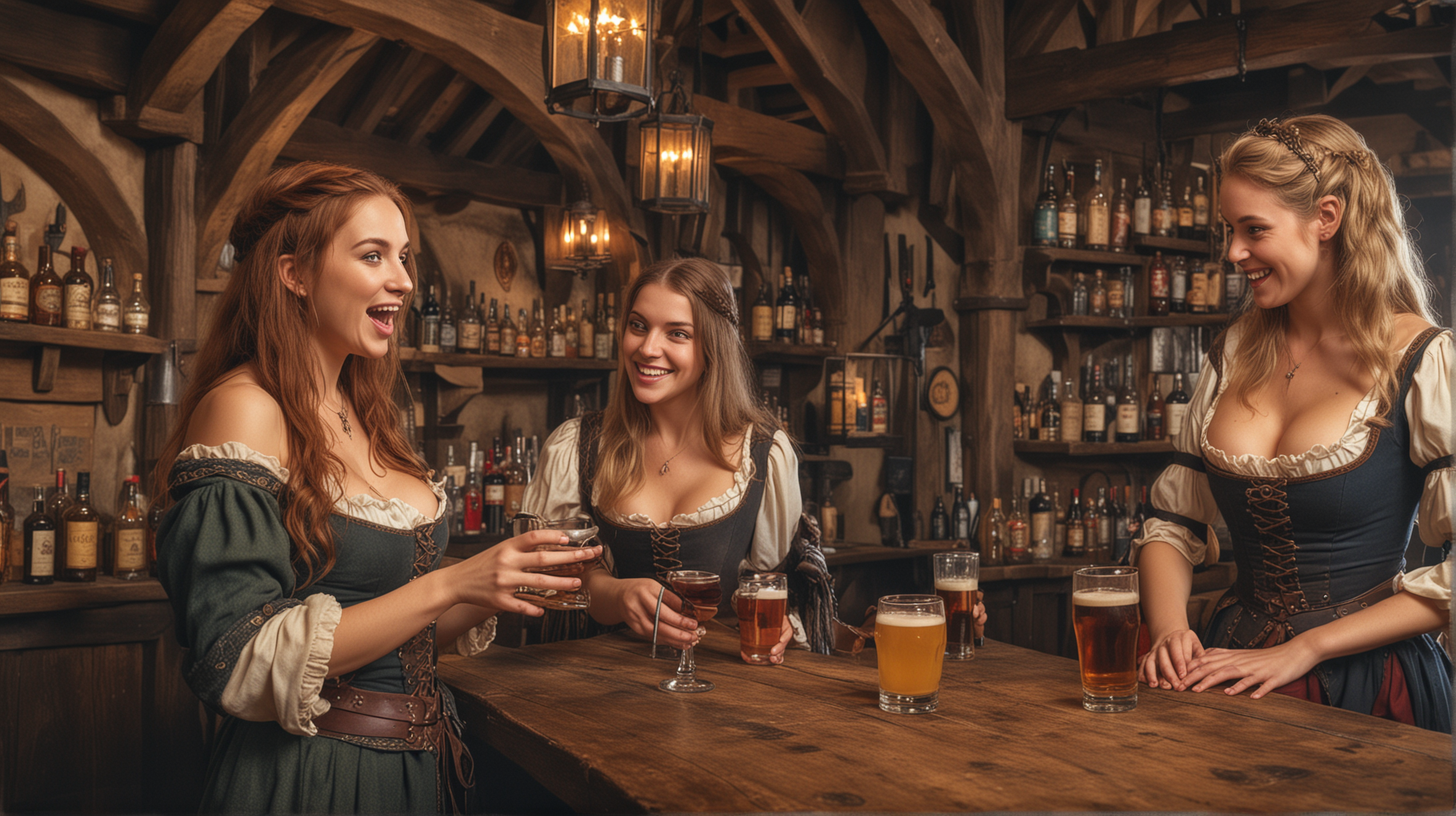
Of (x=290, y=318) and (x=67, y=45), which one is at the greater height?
(x=67, y=45)

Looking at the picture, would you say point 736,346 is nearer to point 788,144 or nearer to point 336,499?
point 336,499

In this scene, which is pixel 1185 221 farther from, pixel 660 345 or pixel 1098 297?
pixel 660 345

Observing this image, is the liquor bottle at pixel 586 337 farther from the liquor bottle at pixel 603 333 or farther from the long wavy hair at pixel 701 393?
the long wavy hair at pixel 701 393

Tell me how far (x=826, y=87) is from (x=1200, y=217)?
2282 millimetres

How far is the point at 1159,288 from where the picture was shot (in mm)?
5098

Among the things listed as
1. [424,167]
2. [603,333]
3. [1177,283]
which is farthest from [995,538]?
[424,167]

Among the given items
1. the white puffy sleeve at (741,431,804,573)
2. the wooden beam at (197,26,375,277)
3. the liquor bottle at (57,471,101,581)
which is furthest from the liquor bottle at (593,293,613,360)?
the white puffy sleeve at (741,431,804,573)

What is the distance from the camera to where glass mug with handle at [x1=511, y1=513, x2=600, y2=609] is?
137 cm

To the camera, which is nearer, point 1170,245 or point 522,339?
point 522,339

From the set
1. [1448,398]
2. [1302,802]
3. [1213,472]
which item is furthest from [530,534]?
[1448,398]

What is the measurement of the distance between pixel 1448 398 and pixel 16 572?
3.81m

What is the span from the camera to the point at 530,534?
137cm

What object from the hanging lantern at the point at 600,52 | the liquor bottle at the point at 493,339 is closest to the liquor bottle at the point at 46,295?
the liquor bottle at the point at 493,339

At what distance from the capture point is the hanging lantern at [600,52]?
2.53m
